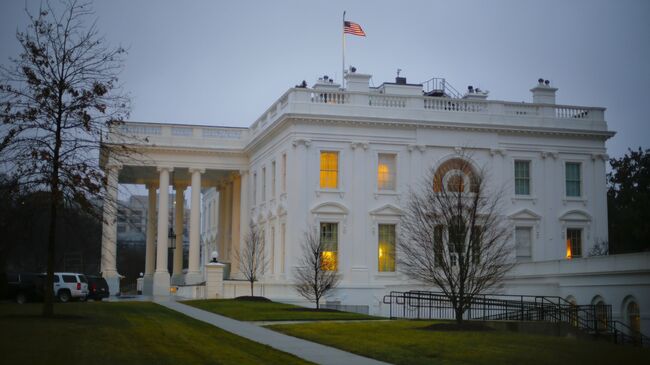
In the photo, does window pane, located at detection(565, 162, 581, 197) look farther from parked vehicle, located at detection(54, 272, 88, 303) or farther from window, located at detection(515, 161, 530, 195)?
parked vehicle, located at detection(54, 272, 88, 303)

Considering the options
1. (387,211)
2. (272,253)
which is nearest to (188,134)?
(272,253)

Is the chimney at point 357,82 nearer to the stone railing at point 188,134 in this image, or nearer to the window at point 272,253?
the window at point 272,253

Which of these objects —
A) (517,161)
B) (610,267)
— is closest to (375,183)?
(517,161)

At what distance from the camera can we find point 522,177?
5500 centimetres

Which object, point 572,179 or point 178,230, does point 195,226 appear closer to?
point 178,230

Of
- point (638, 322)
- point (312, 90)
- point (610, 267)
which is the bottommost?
point (638, 322)

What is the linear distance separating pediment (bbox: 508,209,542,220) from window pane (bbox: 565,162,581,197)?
10.8 feet

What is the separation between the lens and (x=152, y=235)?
6975 centimetres

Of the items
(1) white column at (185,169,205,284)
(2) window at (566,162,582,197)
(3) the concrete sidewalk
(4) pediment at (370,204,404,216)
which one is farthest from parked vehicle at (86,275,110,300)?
(2) window at (566,162,582,197)

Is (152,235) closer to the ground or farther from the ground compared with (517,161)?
closer to the ground

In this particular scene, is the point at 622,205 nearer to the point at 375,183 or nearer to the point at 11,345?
the point at 375,183

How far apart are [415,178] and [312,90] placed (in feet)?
27.0

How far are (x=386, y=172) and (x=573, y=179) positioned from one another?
1301cm

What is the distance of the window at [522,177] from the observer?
54656mm
